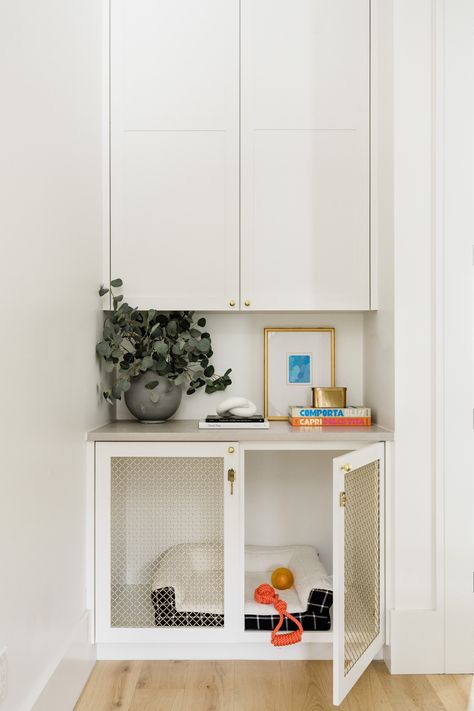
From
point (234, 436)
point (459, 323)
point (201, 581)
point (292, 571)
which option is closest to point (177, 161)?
point (234, 436)

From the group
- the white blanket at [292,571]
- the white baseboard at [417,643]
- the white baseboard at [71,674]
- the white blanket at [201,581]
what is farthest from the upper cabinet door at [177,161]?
the white baseboard at [417,643]

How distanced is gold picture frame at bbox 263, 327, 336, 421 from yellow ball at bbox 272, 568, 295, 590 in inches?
24.2

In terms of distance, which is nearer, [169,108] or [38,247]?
[38,247]

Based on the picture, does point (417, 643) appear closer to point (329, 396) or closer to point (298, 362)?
point (329, 396)

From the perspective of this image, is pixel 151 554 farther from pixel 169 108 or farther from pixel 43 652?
pixel 169 108

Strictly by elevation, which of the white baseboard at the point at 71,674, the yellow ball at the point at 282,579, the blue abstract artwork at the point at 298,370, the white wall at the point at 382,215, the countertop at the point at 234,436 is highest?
the white wall at the point at 382,215

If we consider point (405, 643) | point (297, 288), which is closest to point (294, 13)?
point (297, 288)

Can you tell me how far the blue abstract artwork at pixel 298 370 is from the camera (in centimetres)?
258

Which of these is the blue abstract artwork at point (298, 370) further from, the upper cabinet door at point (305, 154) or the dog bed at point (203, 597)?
the dog bed at point (203, 597)

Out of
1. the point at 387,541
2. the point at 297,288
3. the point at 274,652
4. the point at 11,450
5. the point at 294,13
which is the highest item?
the point at 294,13

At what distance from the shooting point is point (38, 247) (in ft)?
5.24

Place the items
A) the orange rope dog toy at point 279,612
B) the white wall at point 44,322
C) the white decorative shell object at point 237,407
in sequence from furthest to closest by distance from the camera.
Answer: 1. the white decorative shell object at point 237,407
2. the orange rope dog toy at point 279,612
3. the white wall at point 44,322

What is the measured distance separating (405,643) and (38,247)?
1.72m

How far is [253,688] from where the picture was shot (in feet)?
6.44
